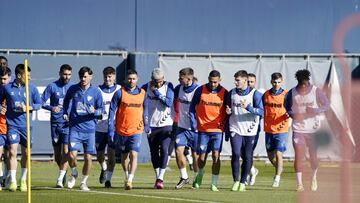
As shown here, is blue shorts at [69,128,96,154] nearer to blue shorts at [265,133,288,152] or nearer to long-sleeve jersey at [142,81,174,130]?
long-sleeve jersey at [142,81,174,130]

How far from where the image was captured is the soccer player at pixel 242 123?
66.8 feet

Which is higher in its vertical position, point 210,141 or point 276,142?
point 210,141

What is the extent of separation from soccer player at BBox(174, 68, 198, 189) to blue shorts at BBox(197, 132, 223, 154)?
2.52 feet

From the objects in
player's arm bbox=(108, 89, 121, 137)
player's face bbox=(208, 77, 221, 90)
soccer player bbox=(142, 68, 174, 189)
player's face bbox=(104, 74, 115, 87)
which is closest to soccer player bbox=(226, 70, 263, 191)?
player's face bbox=(208, 77, 221, 90)

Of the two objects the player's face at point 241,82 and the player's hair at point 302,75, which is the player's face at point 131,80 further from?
the player's hair at point 302,75

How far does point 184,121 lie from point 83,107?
2755mm

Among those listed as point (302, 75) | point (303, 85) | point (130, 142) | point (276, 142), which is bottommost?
point (276, 142)

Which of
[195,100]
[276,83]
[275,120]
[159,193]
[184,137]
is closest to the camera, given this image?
[159,193]

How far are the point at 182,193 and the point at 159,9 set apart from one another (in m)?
19.6

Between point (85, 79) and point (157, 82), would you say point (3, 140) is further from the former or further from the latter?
point (157, 82)

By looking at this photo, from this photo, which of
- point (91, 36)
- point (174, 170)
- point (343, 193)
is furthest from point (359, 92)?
point (91, 36)

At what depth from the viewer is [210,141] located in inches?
818

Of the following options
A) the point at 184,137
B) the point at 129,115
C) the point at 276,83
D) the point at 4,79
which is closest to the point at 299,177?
the point at 184,137

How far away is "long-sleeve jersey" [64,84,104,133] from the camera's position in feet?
65.0
